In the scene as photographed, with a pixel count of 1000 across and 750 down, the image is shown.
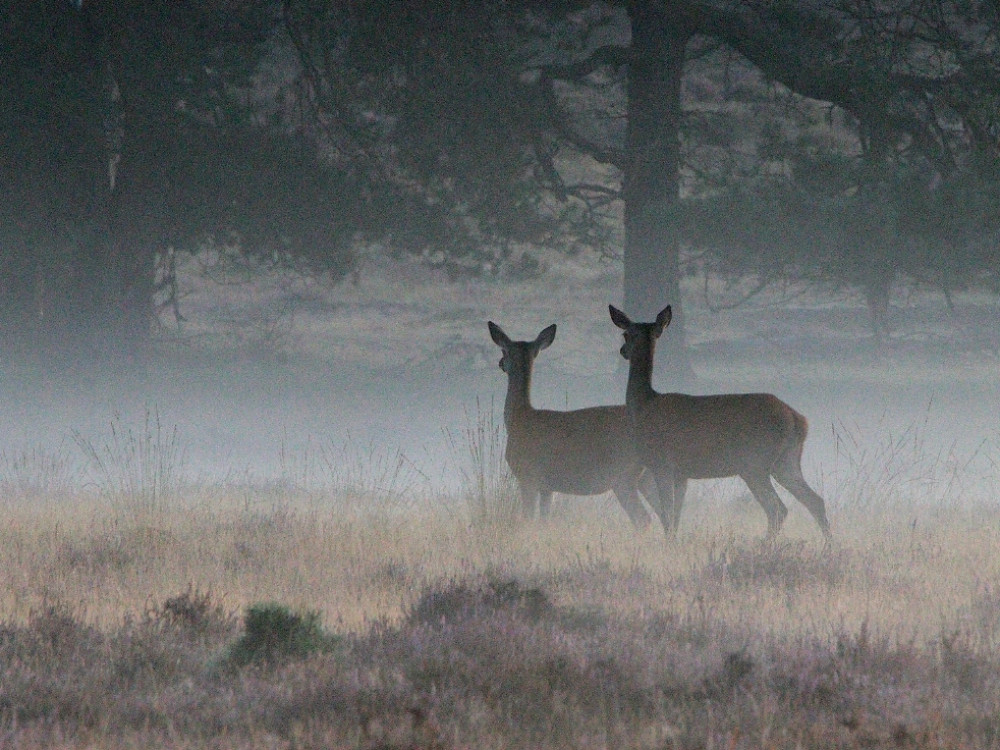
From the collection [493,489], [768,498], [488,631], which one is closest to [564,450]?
[493,489]

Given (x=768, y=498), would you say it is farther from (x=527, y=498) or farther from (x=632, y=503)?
(x=527, y=498)

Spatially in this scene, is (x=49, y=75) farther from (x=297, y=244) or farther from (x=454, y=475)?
(x=454, y=475)

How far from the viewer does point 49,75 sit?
21891 millimetres

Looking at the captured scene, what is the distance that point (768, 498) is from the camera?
11172 mm

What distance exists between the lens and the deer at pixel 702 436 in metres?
10.9

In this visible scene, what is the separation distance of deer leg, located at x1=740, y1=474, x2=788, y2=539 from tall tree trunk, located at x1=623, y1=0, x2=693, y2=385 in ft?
35.7

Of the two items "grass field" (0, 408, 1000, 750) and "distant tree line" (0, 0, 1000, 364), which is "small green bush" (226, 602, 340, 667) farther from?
"distant tree line" (0, 0, 1000, 364)

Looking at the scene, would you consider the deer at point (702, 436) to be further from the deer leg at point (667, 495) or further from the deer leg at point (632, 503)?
the deer leg at point (632, 503)

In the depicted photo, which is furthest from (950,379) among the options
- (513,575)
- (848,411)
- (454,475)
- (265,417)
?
(513,575)

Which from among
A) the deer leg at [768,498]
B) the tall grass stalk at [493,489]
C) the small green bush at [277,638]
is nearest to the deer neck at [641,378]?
the deer leg at [768,498]

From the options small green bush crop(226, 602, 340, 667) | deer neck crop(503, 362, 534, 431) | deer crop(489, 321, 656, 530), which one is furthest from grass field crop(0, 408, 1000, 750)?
deer neck crop(503, 362, 534, 431)

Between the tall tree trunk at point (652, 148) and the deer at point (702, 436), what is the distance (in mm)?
10801

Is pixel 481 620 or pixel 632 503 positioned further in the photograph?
pixel 632 503

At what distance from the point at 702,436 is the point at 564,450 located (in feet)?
3.81
